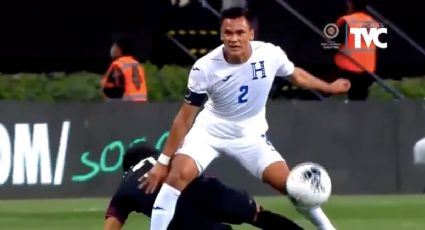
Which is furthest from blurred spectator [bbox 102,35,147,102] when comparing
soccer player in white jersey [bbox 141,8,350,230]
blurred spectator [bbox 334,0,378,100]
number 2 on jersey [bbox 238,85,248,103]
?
number 2 on jersey [bbox 238,85,248,103]

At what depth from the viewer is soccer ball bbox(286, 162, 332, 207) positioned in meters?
11.4

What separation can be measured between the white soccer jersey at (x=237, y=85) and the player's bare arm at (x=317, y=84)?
0.10m

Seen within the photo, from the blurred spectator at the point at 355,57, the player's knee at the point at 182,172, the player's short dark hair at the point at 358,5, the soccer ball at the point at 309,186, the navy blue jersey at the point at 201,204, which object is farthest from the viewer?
the player's short dark hair at the point at 358,5

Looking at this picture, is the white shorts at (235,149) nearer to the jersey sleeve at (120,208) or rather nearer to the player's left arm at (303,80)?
the player's left arm at (303,80)

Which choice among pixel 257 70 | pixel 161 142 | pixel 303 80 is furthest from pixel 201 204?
A: pixel 161 142

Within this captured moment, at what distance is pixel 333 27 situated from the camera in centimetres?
2200

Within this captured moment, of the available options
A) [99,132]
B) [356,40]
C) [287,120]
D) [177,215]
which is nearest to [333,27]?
[356,40]

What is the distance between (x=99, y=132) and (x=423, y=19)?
33.3ft

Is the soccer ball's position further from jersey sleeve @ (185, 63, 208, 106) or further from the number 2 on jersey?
jersey sleeve @ (185, 63, 208, 106)

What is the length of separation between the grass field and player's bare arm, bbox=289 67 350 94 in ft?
8.77

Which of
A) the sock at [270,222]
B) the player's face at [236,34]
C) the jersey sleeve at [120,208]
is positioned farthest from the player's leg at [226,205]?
the player's face at [236,34]

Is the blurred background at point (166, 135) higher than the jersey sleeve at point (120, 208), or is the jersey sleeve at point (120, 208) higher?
the jersey sleeve at point (120, 208)

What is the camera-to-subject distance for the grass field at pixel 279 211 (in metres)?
15.0

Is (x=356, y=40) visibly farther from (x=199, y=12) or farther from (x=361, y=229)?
(x=361, y=229)
